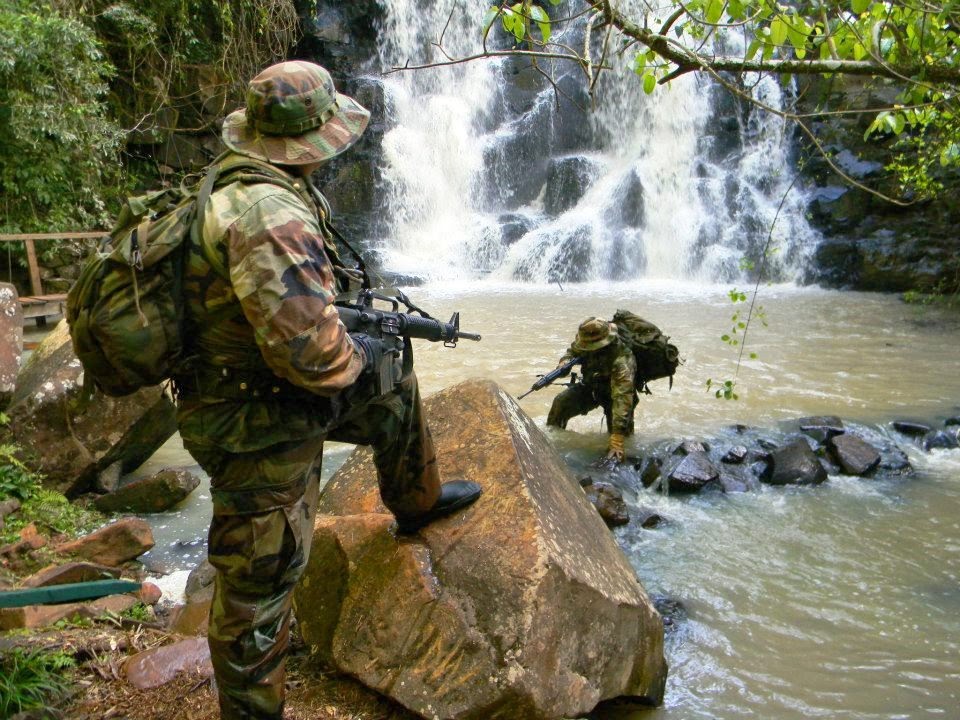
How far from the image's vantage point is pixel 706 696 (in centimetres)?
319

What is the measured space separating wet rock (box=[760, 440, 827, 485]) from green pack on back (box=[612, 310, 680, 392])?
45.6 inches

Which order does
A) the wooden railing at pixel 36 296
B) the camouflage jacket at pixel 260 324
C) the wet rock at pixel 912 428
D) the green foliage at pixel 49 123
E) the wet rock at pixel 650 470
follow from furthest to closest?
the green foliage at pixel 49 123 < the wooden railing at pixel 36 296 < the wet rock at pixel 912 428 < the wet rock at pixel 650 470 < the camouflage jacket at pixel 260 324

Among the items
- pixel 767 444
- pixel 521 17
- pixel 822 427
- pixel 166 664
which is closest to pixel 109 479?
pixel 166 664

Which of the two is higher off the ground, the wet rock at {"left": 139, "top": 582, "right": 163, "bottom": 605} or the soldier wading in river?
the soldier wading in river

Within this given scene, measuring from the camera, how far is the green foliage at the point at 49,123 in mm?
9938

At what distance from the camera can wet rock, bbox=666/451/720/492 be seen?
5426 millimetres

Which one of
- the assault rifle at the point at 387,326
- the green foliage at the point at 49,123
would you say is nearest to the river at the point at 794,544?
the assault rifle at the point at 387,326

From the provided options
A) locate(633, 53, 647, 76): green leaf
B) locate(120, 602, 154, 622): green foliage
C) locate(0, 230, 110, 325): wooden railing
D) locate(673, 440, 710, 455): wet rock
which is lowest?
locate(673, 440, 710, 455): wet rock

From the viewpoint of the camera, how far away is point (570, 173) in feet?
57.2

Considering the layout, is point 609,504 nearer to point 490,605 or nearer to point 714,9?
point 490,605

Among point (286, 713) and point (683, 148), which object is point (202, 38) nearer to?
point (683, 148)

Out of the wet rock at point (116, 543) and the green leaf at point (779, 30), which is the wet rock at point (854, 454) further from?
the wet rock at point (116, 543)

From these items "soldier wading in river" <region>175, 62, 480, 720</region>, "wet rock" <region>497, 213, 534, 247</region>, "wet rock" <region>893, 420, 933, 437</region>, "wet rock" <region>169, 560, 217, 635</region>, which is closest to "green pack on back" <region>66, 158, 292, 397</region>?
"soldier wading in river" <region>175, 62, 480, 720</region>

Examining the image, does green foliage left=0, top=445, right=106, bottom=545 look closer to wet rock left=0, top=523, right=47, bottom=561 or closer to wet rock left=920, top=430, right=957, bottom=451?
wet rock left=0, top=523, right=47, bottom=561
